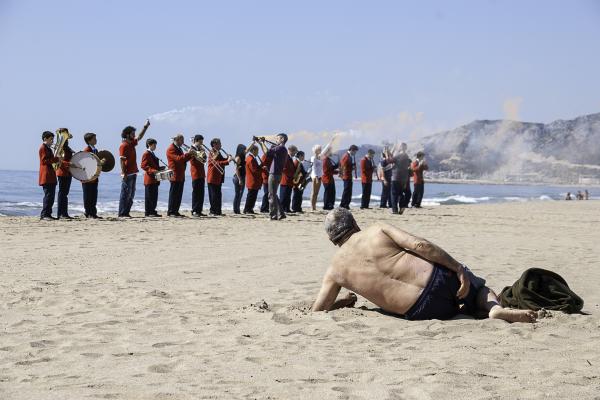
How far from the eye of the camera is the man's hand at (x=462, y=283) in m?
5.79

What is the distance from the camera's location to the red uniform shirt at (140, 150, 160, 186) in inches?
698

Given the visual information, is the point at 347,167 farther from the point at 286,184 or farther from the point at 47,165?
the point at 47,165

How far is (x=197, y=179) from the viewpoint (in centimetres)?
1873

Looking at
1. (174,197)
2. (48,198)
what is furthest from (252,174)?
(48,198)

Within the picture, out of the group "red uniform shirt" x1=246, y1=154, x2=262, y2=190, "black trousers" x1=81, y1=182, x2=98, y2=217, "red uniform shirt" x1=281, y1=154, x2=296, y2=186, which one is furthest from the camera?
"red uniform shirt" x1=281, y1=154, x2=296, y2=186

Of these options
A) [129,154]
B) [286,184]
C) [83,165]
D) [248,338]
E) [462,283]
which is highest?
[129,154]

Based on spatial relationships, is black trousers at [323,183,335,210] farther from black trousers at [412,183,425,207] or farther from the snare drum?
the snare drum

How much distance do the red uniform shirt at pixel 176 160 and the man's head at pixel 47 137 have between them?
2.94m

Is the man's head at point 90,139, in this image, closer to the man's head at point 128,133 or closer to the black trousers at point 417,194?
the man's head at point 128,133

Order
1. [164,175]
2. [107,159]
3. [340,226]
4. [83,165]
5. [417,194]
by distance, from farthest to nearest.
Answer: [417,194]
[164,175]
[107,159]
[83,165]
[340,226]

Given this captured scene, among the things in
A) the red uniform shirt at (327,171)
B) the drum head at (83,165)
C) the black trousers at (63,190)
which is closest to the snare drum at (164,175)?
the drum head at (83,165)

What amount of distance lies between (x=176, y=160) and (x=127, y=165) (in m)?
1.23

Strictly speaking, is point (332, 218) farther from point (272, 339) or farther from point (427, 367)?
point (427, 367)

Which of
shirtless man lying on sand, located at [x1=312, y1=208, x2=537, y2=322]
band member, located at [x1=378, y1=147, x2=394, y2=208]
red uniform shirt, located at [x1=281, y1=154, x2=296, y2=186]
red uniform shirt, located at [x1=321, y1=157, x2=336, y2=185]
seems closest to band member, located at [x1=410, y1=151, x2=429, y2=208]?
band member, located at [x1=378, y1=147, x2=394, y2=208]
